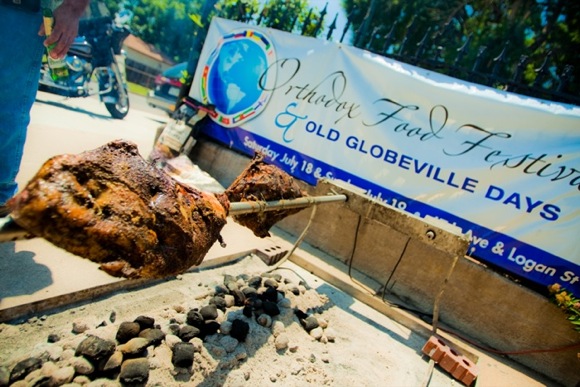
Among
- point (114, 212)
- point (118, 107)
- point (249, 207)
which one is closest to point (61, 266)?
point (249, 207)

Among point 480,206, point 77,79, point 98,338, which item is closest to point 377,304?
point 480,206

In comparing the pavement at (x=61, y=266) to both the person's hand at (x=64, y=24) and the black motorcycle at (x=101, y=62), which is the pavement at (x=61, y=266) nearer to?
the person's hand at (x=64, y=24)

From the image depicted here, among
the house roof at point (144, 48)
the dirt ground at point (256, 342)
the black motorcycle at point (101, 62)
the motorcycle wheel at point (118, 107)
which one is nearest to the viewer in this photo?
the dirt ground at point (256, 342)

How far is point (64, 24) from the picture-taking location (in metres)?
1.94

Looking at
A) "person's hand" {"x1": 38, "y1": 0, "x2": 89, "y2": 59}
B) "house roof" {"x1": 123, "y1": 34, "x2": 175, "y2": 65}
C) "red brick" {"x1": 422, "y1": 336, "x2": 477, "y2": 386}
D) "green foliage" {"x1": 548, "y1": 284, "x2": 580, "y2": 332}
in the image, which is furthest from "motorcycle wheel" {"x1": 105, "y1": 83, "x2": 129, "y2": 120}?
"house roof" {"x1": 123, "y1": 34, "x2": 175, "y2": 65}

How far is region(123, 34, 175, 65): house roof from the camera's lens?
3650 centimetres

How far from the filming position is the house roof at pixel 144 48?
120 feet

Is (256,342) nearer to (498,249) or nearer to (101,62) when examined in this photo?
(498,249)

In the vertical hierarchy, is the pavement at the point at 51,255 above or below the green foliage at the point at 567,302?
below

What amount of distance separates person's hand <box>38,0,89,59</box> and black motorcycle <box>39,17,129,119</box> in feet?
22.2

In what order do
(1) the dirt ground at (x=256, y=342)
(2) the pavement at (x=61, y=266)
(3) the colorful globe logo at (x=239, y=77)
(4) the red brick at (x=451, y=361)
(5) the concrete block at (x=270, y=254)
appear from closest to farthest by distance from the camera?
(1) the dirt ground at (x=256, y=342) < (2) the pavement at (x=61, y=266) < (4) the red brick at (x=451, y=361) < (5) the concrete block at (x=270, y=254) < (3) the colorful globe logo at (x=239, y=77)

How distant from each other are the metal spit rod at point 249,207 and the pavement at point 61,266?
3.90ft

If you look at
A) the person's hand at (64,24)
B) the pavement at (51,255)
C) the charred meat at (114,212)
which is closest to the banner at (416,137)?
the pavement at (51,255)

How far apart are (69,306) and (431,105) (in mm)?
4200
